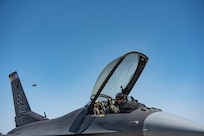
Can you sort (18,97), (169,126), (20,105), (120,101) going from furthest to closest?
(18,97), (20,105), (120,101), (169,126)

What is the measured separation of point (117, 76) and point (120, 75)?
18 cm

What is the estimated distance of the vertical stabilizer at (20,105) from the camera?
1396 cm

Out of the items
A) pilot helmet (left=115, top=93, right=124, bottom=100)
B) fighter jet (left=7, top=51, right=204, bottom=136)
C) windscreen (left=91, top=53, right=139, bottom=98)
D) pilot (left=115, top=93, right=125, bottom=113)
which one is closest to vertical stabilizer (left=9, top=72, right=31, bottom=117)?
fighter jet (left=7, top=51, right=204, bottom=136)

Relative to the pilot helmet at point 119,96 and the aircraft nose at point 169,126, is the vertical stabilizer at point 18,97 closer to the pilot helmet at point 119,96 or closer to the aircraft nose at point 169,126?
the pilot helmet at point 119,96

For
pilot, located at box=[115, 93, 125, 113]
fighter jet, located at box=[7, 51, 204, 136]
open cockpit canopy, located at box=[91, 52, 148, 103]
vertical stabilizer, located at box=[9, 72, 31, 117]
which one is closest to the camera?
fighter jet, located at box=[7, 51, 204, 136]

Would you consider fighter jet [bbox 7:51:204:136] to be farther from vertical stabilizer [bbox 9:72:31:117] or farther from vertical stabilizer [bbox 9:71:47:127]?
vertical stabilizer [bbox 9:72:31:117]

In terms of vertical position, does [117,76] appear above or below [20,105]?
above

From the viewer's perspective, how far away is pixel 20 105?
49.7 ft

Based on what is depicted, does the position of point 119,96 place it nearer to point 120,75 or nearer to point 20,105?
point 120,75

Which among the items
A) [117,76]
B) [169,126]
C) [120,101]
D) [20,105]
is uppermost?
[117,76]

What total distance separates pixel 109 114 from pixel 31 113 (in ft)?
26.3

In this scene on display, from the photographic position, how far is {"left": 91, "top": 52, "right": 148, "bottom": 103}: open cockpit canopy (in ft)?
26.7

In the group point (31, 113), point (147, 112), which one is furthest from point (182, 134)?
point (31, 113)

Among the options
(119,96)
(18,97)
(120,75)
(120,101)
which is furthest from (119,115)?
(18,97)
